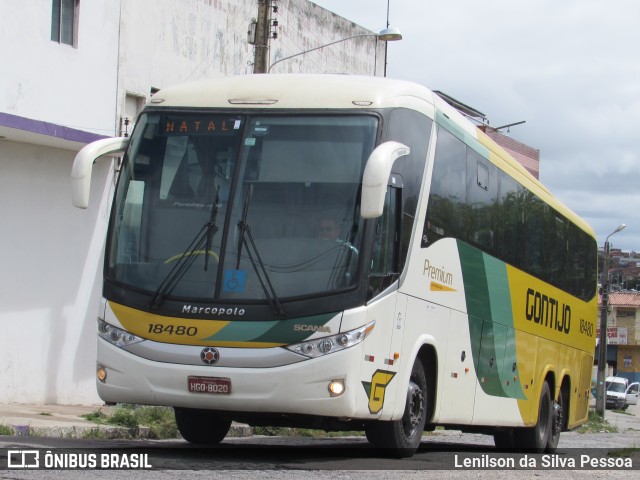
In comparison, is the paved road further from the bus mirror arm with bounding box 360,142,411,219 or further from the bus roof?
the bus roof

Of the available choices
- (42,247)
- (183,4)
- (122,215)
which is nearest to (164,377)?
(122,215)

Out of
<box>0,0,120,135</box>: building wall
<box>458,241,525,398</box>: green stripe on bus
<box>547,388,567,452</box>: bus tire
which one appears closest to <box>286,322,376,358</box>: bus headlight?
<box>458,241,525,398</box>: green stripe on bus

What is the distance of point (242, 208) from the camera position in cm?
949

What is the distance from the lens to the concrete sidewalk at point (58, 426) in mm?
12930

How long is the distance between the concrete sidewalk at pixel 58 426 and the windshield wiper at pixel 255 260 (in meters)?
4.65

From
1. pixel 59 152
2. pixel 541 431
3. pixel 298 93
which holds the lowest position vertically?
pixel 541 431

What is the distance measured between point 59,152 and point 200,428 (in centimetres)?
844

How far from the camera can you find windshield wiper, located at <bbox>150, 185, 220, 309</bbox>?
371 inches

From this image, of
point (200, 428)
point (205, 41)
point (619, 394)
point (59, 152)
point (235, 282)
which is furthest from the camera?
point (619, 394)

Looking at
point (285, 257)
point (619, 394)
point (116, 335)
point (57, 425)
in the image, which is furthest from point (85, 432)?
point (619, 394)

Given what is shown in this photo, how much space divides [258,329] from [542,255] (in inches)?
298

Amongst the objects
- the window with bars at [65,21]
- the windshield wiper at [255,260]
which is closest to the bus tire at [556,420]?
the windshield wiper at [255,260]

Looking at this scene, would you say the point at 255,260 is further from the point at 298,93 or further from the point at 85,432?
the point at 85,432

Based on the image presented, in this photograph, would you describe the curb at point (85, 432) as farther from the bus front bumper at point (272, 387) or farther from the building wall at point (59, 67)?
the building wall at point (59, 67)
